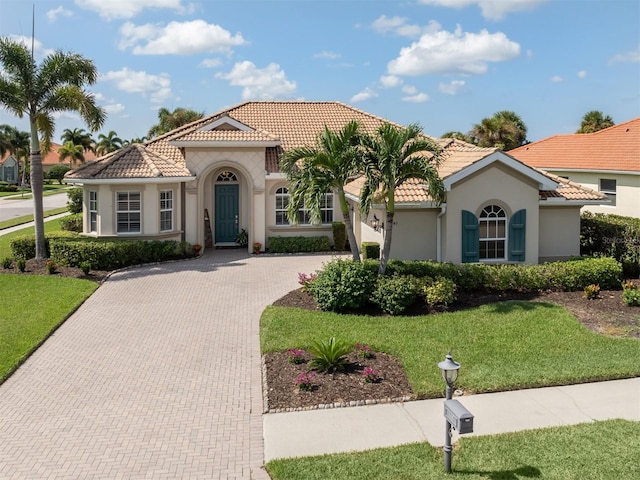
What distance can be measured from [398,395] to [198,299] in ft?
27.4

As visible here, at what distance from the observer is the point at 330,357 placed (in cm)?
1115

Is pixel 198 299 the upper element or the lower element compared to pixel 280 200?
lower

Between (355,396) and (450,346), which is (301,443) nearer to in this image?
(355,396)

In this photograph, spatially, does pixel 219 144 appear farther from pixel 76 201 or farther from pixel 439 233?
pixel 76 201

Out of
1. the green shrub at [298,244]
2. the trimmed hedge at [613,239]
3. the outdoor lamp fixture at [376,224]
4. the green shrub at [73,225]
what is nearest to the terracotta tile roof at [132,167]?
the green shrub at [298,244]

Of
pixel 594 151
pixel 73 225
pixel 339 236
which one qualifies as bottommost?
pixel 339 236

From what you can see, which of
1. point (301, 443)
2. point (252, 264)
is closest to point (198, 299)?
point (252, 264)

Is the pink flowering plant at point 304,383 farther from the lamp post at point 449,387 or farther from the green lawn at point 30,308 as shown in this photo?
the green lawn at point 30,308

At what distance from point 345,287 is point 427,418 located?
597 cm

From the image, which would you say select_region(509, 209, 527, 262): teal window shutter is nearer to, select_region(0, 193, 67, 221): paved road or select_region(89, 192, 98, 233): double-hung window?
select_region(89, 192, 98, 233): double-hung window

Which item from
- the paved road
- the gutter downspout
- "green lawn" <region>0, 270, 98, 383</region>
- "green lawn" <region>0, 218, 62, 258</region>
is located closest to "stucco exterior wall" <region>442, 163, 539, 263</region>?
the gutter downspout

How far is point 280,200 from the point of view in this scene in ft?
81.8

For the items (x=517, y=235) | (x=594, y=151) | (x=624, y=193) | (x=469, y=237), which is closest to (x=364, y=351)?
(x=469, y=237)

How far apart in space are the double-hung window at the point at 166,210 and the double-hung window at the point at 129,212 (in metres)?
0.88
